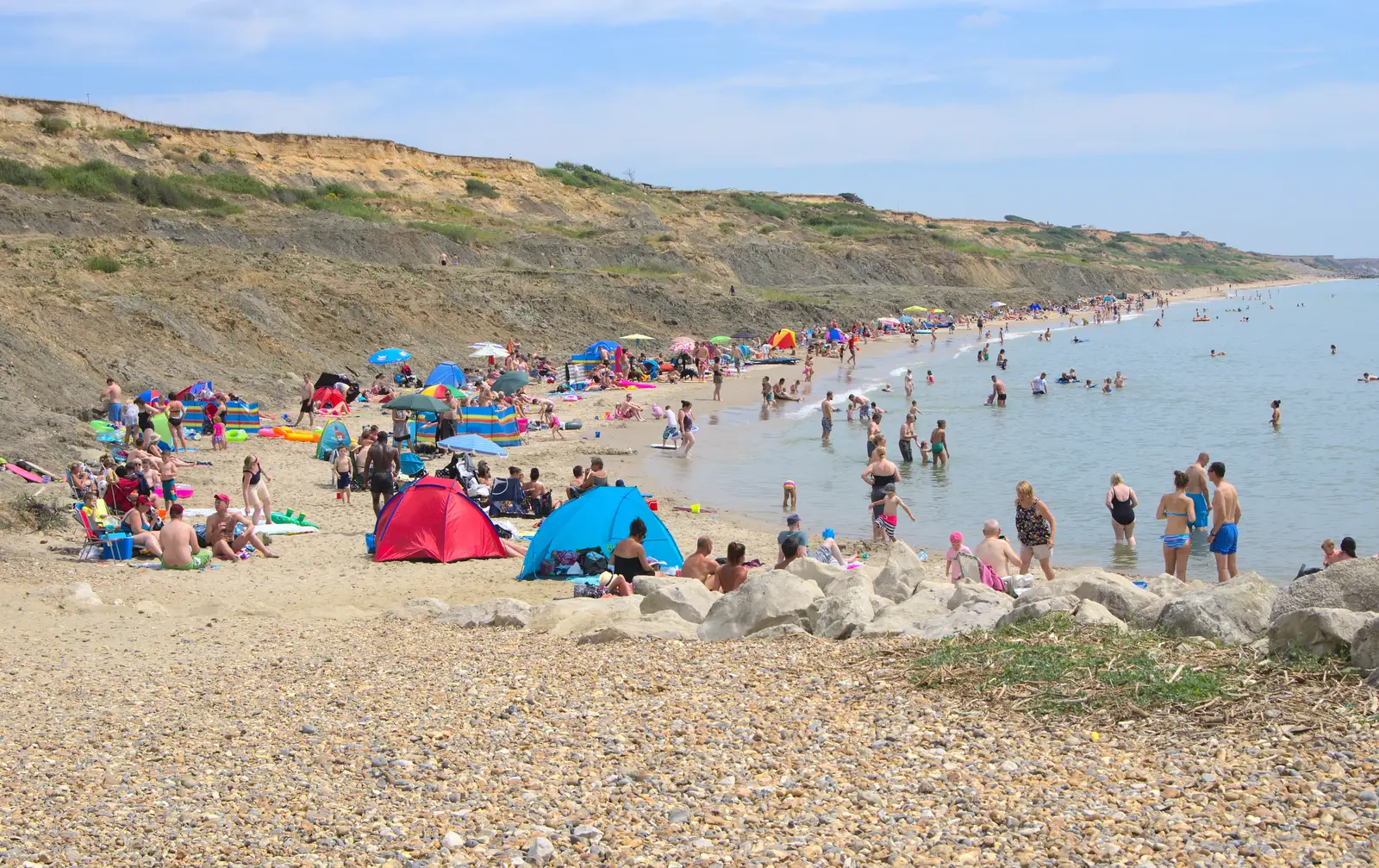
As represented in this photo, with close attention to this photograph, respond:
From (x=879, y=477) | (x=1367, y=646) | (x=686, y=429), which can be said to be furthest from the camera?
(x=686, y=429)

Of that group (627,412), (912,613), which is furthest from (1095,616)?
(627,412)

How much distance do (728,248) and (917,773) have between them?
6523cm

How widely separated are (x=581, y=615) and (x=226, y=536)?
5.62 m

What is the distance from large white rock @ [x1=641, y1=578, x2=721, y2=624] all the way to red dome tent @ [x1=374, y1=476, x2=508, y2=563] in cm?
451

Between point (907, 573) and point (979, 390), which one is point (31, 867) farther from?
point (979, 390)

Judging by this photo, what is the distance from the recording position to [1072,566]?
1462 cm

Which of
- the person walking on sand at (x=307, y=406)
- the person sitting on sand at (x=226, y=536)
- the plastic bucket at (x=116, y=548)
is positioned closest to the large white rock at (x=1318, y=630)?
the person sitting on sand at (x=226, y=536)

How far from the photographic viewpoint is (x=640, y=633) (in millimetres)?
8328

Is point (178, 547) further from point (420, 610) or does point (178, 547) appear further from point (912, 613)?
point (912, 613)

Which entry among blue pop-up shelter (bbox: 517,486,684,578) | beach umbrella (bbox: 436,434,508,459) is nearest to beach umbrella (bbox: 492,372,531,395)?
beach umbrella (bbox: 436,434,508,459)

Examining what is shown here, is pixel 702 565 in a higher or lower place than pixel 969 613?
lower

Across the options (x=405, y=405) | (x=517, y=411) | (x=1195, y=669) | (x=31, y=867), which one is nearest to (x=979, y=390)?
(x=517, y=411)

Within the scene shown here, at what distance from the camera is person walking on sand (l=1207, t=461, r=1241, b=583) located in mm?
12109

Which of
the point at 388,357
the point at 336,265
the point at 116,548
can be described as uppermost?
the point at 336,265
